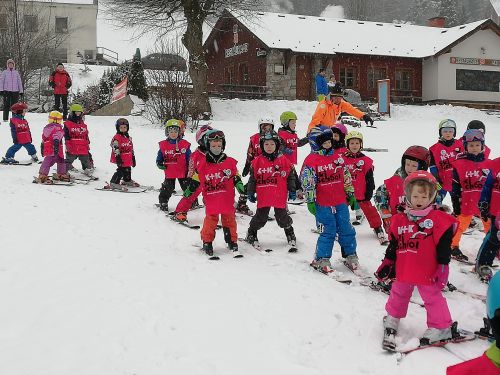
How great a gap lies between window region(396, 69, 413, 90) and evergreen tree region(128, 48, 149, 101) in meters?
19.4

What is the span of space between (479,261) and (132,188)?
738cm

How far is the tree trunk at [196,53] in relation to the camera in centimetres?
2320

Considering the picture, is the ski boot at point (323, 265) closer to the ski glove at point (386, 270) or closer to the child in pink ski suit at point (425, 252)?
the ski glove at point (386, 270)

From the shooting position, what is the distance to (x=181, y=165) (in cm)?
973

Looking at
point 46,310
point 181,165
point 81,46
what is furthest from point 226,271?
point 81,46

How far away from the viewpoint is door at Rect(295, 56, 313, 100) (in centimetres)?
3369

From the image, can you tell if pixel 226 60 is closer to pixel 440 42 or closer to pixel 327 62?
pixel 327 62

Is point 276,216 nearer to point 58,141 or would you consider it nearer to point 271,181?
point 271,181

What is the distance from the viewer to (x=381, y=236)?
26.5ft

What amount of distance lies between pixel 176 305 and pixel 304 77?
30.0m

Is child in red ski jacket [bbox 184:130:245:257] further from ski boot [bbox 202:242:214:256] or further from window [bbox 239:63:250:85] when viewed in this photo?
window [bbox 239:63:250:85]

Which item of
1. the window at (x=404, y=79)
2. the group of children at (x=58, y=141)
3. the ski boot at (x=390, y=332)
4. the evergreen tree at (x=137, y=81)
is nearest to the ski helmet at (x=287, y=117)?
the group of children at (x=58, y=141)

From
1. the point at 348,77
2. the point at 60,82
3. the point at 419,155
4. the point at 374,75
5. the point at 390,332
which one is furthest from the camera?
the point at 374,75

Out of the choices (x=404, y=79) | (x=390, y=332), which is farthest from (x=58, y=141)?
(x=404, y=79)
